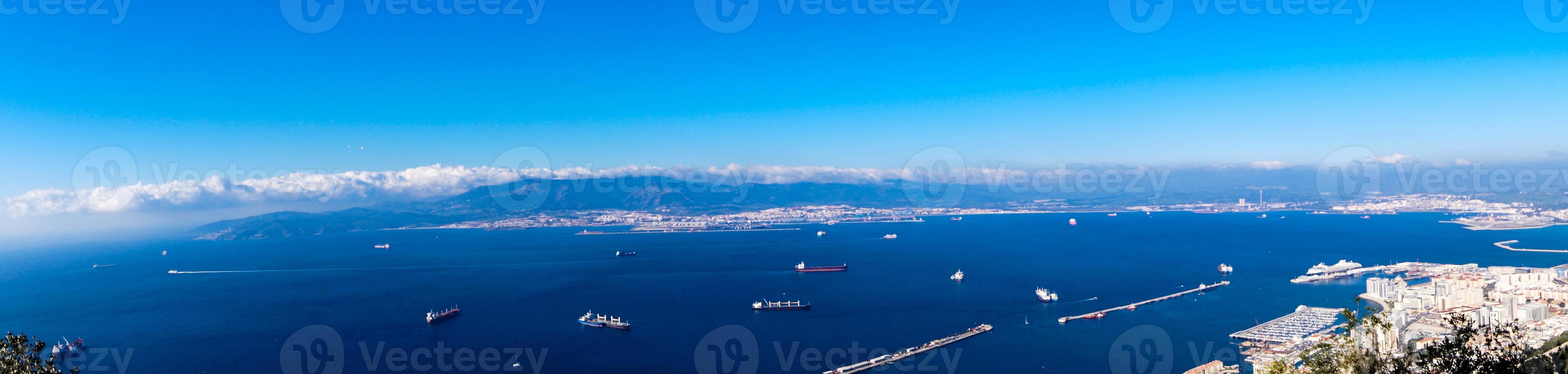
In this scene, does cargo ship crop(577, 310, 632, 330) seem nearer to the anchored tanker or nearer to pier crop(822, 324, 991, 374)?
the anchored tanker

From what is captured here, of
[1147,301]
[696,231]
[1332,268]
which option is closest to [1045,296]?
[1147,301]

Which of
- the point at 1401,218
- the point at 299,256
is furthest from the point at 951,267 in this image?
the point at 1401,218

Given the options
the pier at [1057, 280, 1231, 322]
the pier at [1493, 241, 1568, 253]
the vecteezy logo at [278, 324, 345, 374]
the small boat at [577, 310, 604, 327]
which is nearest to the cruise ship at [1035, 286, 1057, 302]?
the pier at [1057, 280, 1231, 322]

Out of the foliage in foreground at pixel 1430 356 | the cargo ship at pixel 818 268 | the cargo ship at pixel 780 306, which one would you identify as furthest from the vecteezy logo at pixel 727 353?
the cargo ship at pixel 818 268

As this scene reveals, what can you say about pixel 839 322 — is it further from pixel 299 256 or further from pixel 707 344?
pixel 299 256

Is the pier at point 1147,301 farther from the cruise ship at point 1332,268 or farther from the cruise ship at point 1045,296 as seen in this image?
the cruise ship at point 1332,268
